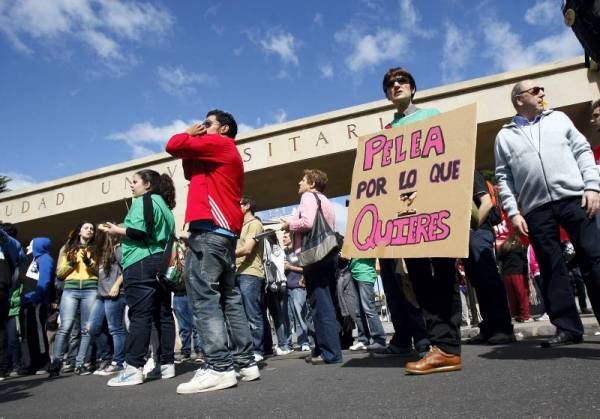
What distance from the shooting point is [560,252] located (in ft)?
11.3

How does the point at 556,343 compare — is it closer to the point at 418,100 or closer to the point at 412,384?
the point at 412,384

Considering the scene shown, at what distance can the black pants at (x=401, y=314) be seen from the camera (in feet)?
13.3

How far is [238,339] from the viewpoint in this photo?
3719 millimetres

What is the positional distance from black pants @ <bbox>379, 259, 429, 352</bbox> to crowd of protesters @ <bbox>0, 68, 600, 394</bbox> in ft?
0.04

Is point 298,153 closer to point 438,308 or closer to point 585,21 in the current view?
point 438,308

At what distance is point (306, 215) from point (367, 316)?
1.92 meters

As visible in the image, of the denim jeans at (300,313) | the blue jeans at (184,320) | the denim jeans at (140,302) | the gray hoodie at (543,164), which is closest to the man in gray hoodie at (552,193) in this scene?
the gray hoodie at (543,164)

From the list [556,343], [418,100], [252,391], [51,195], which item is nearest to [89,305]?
[252,391]

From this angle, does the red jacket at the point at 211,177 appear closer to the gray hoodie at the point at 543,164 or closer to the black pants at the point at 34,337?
the gray hoodie at the point at 543,164

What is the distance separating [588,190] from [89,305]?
18.0 feet

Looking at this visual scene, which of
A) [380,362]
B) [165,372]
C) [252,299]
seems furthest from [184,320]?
[380,362]

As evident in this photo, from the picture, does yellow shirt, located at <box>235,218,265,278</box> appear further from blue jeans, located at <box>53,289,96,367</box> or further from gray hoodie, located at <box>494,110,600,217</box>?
gray hoodie, located at <box>494,110,600,217</box>

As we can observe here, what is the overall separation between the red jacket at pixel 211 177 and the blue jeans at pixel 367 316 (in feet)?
8.46

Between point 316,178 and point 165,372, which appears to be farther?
point 316,178
